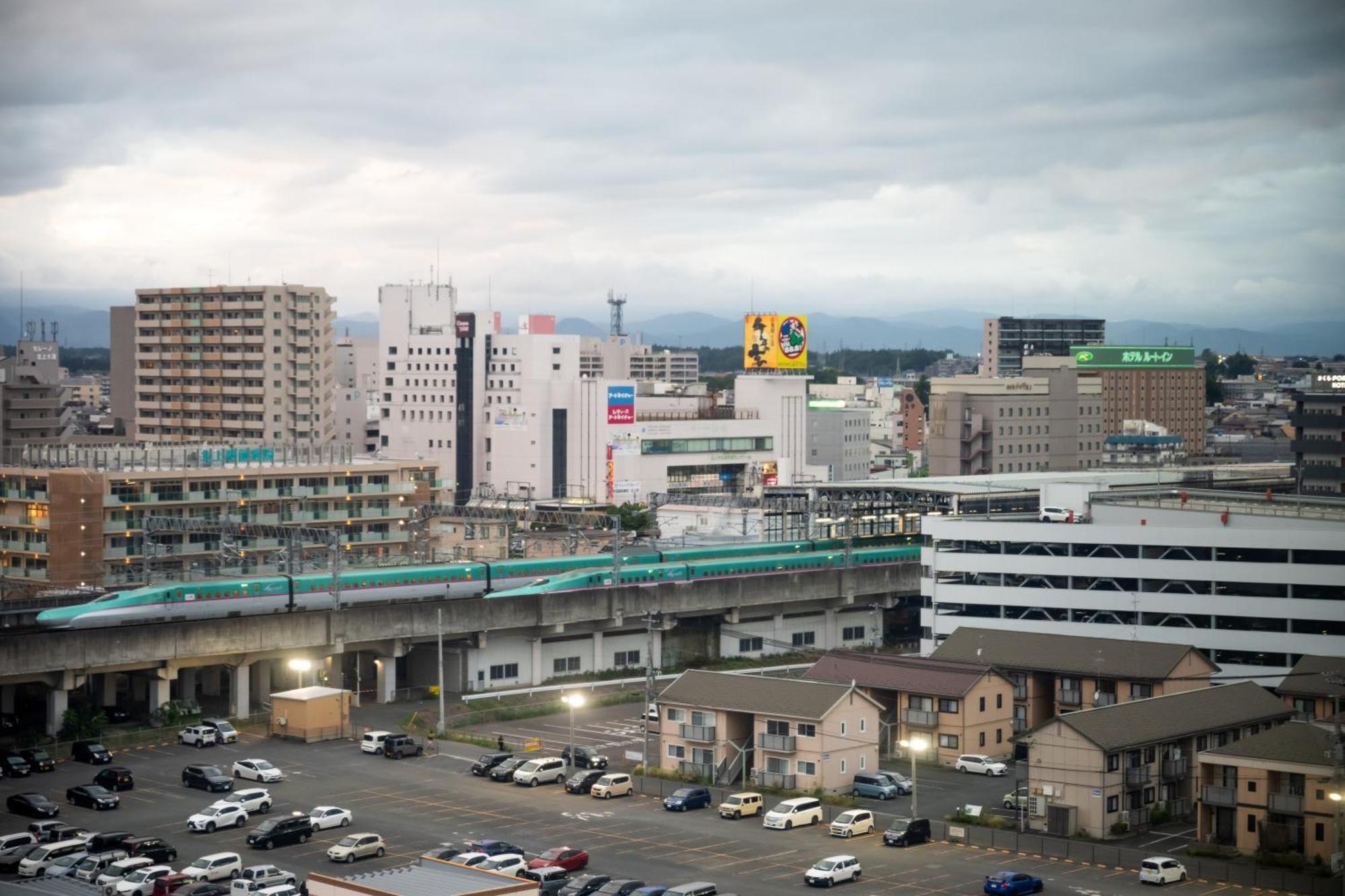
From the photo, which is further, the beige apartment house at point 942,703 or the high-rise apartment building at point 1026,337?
the high-rise apartment building at point 1026,337

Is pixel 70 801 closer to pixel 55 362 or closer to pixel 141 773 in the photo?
pixel 141 773

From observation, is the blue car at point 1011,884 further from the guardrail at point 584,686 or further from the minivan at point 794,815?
the guardrail at point 584,686

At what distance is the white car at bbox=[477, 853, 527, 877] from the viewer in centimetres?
2889

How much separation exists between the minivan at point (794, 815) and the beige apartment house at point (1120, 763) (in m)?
4.22

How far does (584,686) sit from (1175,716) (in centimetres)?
1907

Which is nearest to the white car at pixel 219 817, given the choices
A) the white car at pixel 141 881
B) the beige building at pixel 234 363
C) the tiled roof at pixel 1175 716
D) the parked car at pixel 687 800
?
the white car at pixel 141 881

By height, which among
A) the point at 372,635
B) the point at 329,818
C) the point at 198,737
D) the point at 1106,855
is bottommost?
the point at 1106,855

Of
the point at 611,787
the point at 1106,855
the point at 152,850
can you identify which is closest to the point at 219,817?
the point at 152,850

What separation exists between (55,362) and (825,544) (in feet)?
286

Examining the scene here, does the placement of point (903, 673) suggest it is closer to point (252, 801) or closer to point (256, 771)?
point (256, 771)

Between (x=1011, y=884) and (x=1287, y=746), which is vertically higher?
(x=1287, y=746)

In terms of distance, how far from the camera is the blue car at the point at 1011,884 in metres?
28.5

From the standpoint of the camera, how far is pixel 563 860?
30000 millimetres

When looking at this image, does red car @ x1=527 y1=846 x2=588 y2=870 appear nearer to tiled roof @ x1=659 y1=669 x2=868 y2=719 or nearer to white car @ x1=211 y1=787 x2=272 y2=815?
white car @ x1=211 y1=787 x2=272 y2=815
